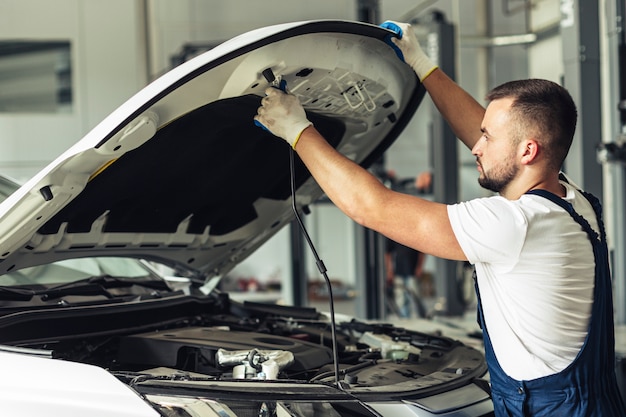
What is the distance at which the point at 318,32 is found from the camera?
5.98 feet

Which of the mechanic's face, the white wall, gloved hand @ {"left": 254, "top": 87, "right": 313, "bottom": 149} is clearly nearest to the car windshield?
gloved hand @ {"left": 254, "top": 87, "right": 313, "bottom": 149}

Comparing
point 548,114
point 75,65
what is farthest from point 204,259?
point 75,65

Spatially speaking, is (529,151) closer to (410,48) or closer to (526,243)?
(526,243)

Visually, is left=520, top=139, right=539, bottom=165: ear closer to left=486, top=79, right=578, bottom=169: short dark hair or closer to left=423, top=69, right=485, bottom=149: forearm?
left=486, top=79, right=578, bottom=169: short dark hair

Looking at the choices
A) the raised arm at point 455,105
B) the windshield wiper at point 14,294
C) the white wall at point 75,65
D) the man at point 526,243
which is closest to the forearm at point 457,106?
the raised arm at point 455,105

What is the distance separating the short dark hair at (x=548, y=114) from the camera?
1.79 meters

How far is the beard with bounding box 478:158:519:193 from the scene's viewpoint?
1.82m

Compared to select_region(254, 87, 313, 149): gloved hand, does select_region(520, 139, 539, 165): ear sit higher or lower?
lower

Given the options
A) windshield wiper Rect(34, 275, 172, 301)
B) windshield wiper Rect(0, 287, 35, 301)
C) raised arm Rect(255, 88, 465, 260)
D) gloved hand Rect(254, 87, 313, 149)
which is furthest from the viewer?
windshield wiper Rect(34, 275, 172, 301)

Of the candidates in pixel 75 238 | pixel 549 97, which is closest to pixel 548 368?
pixel 549 97

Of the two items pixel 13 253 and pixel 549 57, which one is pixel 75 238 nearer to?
pixel 13 253

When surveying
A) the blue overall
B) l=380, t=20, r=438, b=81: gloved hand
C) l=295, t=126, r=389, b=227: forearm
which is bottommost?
the blue overall

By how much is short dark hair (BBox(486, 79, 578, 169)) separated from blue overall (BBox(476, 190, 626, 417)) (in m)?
0.12

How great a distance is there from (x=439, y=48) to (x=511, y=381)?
15.6 feet
